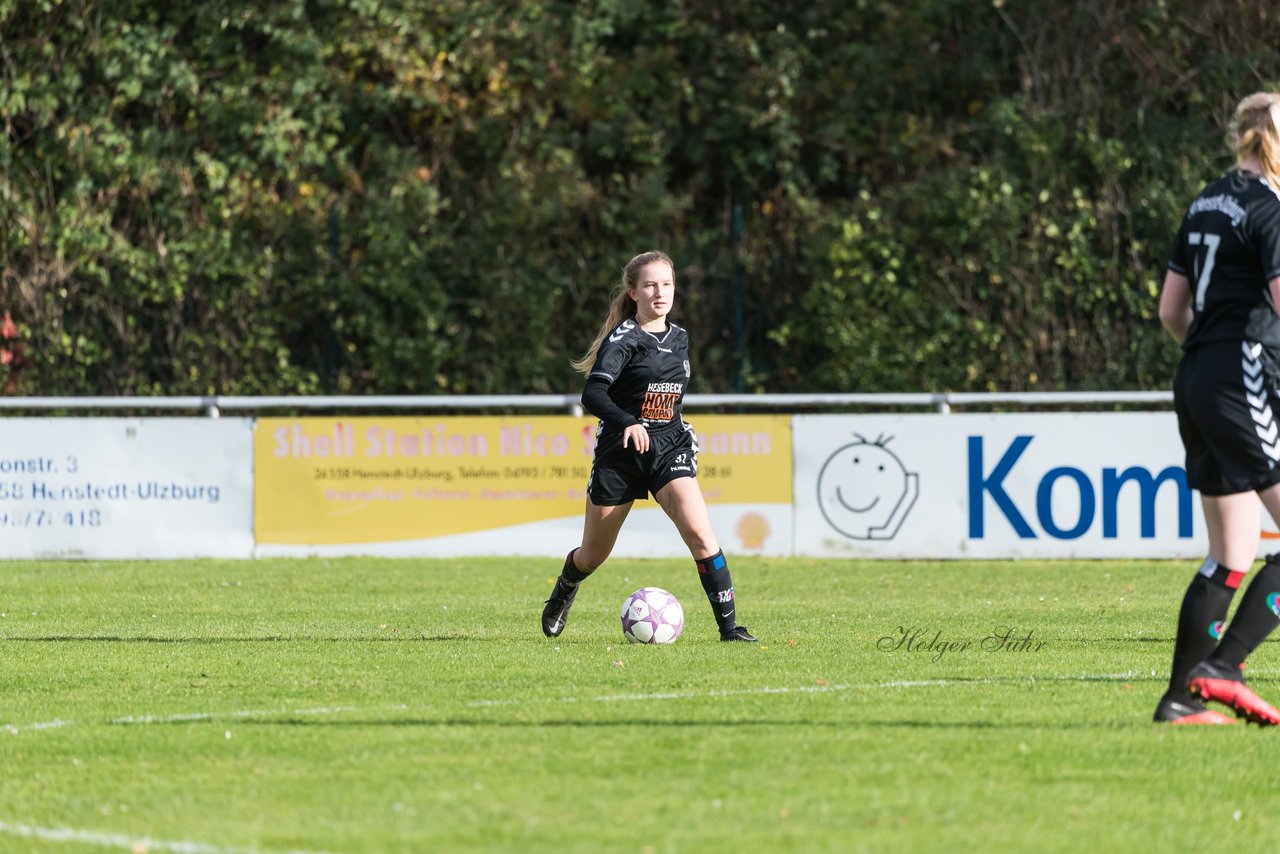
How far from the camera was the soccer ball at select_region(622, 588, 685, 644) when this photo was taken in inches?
358

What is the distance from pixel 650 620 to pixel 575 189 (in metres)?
12.1

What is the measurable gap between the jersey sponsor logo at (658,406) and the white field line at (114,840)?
15.0ft

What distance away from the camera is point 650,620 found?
29.8 ft

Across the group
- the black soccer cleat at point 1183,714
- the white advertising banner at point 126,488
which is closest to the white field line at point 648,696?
the black soccer cleat at point 1183,714

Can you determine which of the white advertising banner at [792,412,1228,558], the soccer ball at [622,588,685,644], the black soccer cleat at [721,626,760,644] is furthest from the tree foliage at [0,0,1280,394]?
the soccer ball at [622,588,685,644]

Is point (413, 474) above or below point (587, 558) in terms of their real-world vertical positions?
below

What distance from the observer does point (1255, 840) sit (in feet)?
15.8

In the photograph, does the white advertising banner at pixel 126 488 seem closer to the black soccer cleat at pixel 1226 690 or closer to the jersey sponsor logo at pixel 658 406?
the jersey sponsor logo at pixel 658 406

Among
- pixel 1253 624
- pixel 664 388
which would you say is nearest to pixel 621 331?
pixel 664 388

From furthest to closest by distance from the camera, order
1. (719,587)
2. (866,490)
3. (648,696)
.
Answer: (866,490)
(719,587)
(648,696)

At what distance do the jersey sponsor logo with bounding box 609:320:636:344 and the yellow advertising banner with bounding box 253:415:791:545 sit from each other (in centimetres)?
625

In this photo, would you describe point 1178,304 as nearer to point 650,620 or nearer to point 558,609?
point 650,620

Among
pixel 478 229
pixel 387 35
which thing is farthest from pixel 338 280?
pixel 387 35

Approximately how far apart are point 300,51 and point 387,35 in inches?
50.4
